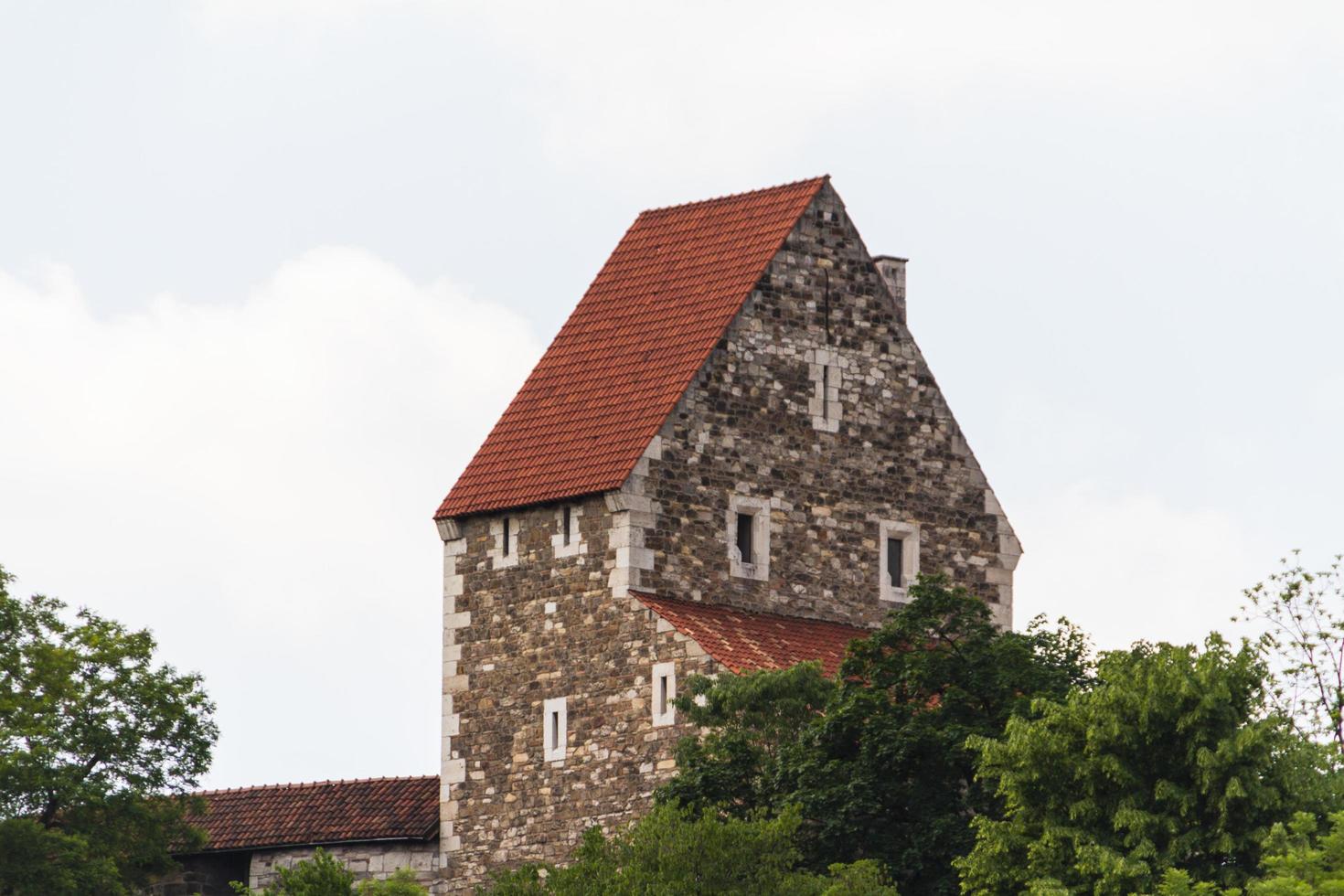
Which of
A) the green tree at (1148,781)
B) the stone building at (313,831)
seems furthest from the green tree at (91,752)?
the green tree at (1148,781)

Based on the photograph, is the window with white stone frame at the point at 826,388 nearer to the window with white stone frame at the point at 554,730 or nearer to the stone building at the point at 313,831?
the window with white stone frame at the point at 554,730

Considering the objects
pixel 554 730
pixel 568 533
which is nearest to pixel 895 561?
pixel 568 533

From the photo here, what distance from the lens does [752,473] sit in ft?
222

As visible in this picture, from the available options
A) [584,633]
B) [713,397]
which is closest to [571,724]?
[584,633]

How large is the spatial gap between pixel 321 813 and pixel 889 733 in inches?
473

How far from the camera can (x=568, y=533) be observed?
67.1 m

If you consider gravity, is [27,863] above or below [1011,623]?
below

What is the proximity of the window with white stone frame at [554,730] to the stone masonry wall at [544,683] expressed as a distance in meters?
0.11

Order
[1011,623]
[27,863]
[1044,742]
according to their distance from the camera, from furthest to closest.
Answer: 1. [1011,623]
2. [27,863]
3. [1044,742]

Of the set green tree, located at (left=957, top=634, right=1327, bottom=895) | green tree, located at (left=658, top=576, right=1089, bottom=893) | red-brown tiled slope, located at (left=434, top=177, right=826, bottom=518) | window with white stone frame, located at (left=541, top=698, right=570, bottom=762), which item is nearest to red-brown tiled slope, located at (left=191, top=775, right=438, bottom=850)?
window with white stone frame, located at (left=541, top=698, right=570, bottom=762)

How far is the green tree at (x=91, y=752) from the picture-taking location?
6488 centimetres

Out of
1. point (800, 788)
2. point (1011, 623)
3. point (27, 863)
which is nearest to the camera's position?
point (800, 788)

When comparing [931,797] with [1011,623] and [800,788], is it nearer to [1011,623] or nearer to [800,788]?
[800,788]

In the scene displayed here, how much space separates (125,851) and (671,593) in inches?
364
